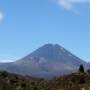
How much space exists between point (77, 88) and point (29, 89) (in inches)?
671

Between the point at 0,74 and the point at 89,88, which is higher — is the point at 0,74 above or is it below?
above

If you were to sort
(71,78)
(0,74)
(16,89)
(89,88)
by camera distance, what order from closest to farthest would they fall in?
(89,88) → (16,89) → (71,78) → (0,74)

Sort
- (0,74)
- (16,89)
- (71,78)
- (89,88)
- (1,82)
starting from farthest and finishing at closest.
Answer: (0,74) → (71,78) → (1,82) → (16,89) → (89,88)

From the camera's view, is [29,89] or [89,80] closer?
[29,89]

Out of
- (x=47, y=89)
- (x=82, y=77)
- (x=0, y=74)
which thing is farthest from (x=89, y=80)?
(x=0, y=74)

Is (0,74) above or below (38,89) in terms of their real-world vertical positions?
above

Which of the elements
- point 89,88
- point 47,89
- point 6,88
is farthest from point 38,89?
point 89,88

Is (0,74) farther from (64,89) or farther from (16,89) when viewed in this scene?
(64,89)

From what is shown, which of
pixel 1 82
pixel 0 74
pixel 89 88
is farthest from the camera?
pixel 0 74

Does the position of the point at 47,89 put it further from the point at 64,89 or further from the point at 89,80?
the point at 89,80

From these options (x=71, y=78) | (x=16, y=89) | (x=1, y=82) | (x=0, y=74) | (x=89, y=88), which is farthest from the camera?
(x=0, y=74)

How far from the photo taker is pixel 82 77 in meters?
140

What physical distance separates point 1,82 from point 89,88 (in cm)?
3919

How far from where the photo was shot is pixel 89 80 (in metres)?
134
